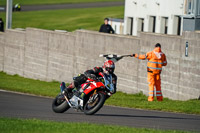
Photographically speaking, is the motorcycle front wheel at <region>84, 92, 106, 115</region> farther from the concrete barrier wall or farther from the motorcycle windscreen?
the concrete barrier wall

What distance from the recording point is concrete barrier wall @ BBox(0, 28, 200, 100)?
20156mm

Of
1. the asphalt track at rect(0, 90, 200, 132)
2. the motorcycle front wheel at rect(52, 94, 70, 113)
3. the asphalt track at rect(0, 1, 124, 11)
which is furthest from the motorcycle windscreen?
the asphalt track at rect(0, 1, 124, 11)

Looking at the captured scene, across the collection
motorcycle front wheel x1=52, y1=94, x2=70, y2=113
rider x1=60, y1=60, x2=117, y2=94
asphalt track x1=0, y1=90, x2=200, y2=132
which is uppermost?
rider x1=60, y1=60, x2=117, y2=94

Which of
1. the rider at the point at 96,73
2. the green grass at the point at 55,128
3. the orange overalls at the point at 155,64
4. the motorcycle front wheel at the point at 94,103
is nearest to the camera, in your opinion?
the green grass at the point at 55,128

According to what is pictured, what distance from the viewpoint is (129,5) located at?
36938 millimetres

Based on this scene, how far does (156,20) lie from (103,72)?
67.8ft

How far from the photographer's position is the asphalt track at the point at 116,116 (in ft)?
43.3

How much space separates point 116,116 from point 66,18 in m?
53.4

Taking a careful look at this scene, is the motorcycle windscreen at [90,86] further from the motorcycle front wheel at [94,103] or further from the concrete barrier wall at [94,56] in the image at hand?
the concrete barrier wall at [94,56]

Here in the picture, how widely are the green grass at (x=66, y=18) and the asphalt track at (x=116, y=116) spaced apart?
4222 centimetres

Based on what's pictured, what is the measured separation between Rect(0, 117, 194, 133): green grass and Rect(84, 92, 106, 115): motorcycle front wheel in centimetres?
125

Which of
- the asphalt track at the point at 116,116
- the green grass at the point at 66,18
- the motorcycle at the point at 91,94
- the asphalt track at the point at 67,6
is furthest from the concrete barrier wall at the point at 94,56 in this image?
the asphalt track at the point at 67,6

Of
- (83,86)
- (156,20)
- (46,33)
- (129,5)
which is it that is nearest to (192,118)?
(83,86)

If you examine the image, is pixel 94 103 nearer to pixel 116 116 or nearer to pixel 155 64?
pixel 116 116
